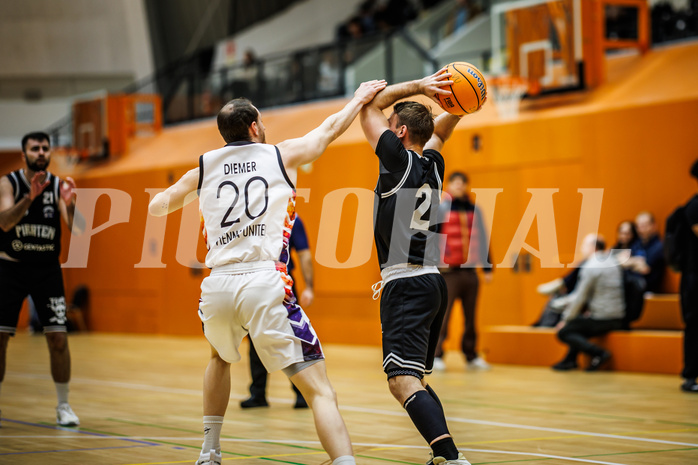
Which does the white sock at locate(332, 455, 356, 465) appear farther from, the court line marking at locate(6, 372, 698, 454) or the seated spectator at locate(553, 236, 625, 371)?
the seated spectator at locate(553, 236, 625, 371)

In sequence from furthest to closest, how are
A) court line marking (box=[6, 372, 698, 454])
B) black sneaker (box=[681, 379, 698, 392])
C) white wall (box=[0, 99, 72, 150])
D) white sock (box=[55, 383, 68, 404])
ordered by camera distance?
white wall (box=[0, 99, 72, 150])
black sneaker (box=[681, 379, 698, 392])
white sock (box=[55, 383, 68, 404])
court line marking (box=[6, 372, 698, 454])

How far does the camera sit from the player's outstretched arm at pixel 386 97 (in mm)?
4547

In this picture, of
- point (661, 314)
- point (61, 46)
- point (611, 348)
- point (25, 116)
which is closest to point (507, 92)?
point (661, 314)

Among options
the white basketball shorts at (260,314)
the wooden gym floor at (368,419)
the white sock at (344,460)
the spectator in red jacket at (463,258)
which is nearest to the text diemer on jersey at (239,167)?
the white basketball shorts at (260,314)

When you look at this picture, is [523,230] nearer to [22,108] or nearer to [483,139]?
[483,139]

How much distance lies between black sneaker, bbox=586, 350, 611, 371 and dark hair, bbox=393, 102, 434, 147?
651 centimetres

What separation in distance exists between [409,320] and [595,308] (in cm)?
653

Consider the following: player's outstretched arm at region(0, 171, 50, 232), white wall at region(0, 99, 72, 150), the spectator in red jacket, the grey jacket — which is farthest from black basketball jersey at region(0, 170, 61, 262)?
white wall at region(0, 99, 72, 150)

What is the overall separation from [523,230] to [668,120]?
2.62 meters

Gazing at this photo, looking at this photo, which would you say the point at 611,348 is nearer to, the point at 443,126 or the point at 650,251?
the point at 650,251

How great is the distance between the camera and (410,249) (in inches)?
179

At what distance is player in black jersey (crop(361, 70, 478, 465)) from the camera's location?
4422 millimetres

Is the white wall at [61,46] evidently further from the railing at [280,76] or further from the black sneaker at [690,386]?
the black sneaker at [690,386]

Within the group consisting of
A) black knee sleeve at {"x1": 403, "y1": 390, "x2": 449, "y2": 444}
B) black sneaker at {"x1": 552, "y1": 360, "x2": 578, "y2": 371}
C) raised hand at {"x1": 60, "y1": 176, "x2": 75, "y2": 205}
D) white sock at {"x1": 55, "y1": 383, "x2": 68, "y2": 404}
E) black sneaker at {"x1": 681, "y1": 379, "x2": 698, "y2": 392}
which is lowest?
black sneaker at {"x1": 552, "y1": 360, "x2": 578, "y2": 371}
